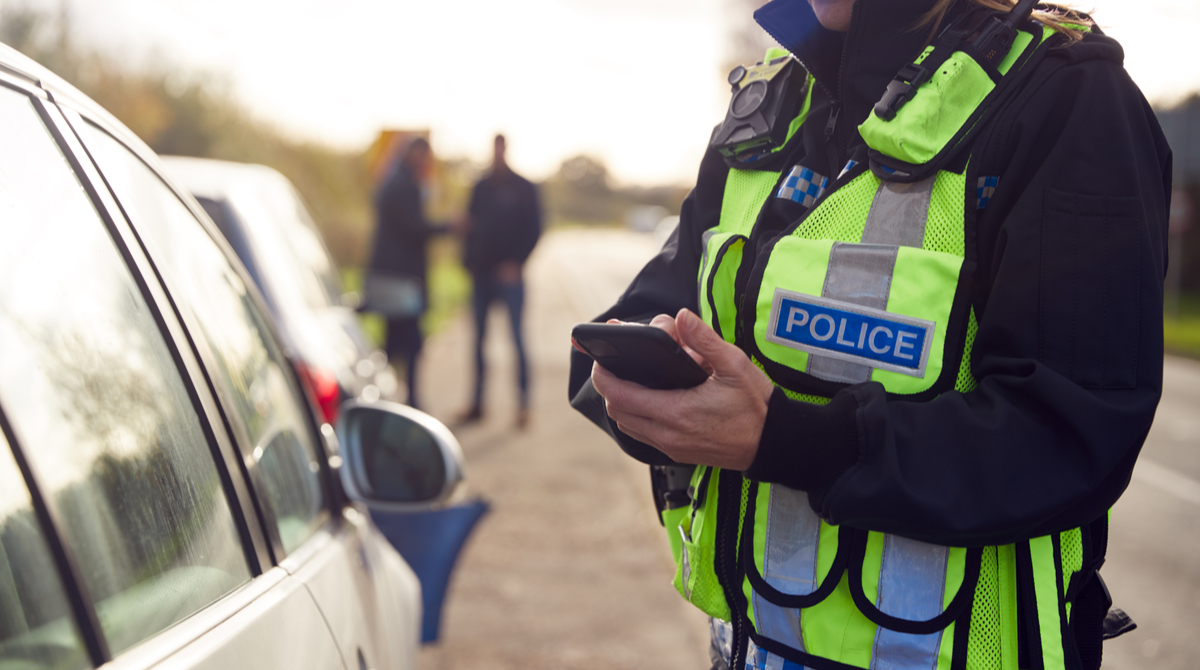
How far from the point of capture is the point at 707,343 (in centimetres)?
109

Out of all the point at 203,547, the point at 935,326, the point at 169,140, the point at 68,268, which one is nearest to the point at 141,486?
the point at 203,547

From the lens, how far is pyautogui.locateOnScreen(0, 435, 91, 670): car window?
2.55 feet

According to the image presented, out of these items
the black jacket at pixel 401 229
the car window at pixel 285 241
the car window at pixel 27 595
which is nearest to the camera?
the car window at pixel 27 595

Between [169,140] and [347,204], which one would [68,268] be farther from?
[347,204]

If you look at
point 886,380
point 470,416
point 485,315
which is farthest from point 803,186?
point 470,416

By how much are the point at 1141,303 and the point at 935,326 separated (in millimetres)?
233

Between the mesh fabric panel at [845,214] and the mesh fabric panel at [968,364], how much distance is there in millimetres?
185

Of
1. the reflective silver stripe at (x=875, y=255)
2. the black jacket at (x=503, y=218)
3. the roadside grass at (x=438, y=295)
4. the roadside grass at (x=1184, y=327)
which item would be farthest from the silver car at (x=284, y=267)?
the roadside grass at (x=1184, y=327)

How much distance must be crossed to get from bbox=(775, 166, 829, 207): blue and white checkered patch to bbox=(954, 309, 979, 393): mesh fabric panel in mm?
308

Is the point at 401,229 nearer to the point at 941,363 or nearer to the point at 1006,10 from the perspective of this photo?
the point at 1006,10

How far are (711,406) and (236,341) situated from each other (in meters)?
0.92

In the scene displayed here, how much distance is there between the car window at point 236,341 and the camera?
127cm

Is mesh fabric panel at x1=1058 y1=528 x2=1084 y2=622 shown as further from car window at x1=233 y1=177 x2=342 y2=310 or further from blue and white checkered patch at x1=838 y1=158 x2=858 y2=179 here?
car window at x1=233 y1=177 x2=342 y2=310

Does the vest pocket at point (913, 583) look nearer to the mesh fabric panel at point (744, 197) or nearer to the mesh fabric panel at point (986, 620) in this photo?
the mesh fabric panel at point (986, 620)
